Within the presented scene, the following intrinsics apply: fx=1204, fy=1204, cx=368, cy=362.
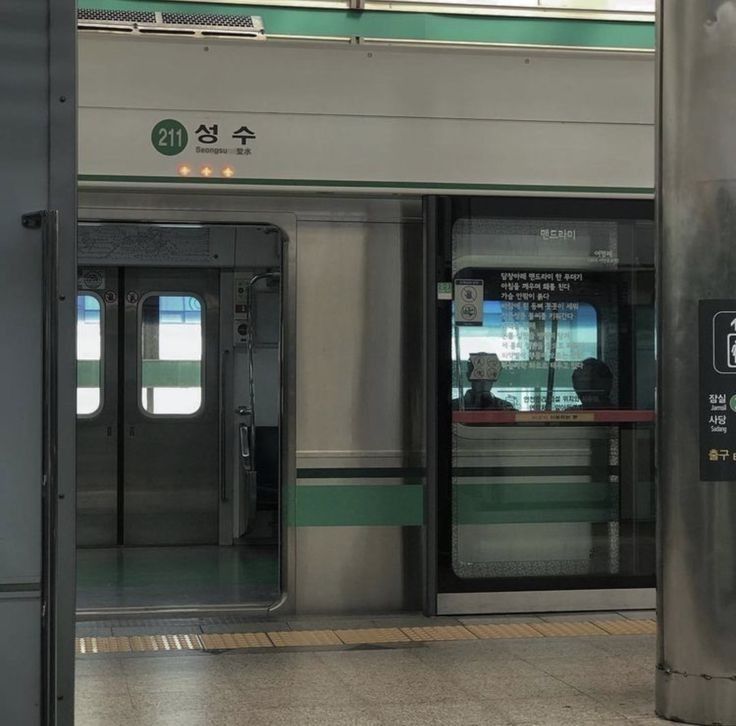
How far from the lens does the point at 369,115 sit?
6367mm

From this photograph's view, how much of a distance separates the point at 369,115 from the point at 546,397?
1802 millimetres

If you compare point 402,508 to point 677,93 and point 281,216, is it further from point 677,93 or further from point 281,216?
point 677,93

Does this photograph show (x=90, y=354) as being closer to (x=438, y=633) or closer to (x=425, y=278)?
(x=425, y=278)

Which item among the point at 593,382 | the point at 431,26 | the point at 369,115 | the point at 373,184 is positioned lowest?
the point at 593,382

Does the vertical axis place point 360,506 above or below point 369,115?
below

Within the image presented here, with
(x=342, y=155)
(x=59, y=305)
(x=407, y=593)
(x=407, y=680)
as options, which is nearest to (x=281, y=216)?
(x=342, y=155)

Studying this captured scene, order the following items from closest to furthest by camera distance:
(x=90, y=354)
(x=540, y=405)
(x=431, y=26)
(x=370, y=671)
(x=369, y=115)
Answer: (x=370, y=671), (x=369, y=115), (x=540, y=405), (x=431, y=26), (x=90, y=354)

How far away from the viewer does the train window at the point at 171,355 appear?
29.8 feet

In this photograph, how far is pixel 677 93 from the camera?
182 inches

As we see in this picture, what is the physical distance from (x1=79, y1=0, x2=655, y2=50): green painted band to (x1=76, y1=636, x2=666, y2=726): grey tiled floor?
3.70 m

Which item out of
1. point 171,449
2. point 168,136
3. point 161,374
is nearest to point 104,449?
point 171,449

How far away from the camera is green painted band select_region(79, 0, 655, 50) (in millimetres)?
7215

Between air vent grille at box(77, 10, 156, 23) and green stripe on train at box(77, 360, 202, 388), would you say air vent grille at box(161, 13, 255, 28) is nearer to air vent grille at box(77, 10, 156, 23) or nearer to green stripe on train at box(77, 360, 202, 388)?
air vent grille at box(77, 10, 156, 23)

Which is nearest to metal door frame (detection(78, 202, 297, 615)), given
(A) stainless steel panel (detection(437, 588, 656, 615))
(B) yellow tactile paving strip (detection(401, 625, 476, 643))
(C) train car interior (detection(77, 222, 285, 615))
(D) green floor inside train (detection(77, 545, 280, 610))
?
(D) green floor inside train (detection(77, 545, 280, 610))
